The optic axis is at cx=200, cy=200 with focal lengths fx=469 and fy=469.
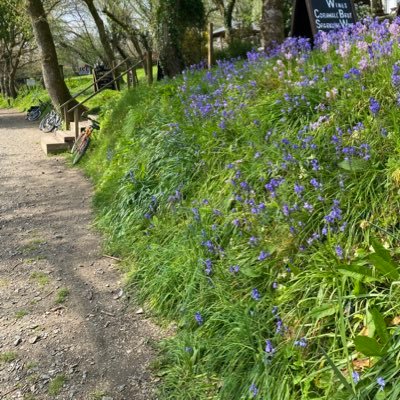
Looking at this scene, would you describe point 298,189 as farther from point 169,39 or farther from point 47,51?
point 47,51

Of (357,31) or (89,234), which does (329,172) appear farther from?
(89,234)

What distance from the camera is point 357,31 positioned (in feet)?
16.6

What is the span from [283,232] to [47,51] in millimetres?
12264

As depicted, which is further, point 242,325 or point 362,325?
point 242,325

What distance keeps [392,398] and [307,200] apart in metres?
1.53

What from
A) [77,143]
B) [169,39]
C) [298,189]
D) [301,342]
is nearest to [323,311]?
[301,342]

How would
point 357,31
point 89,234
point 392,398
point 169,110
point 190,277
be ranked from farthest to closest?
point 169,110 → point 89,234 → point 357,31 → point 190,277 → point 392,398

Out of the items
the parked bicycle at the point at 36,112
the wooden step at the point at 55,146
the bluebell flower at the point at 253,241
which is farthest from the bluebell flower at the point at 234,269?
the parked bicycle at the point at 36,112

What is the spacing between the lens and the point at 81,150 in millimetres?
10172

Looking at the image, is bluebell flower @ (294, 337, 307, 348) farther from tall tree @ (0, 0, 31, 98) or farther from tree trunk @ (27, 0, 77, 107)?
tall tree @ (0, 0, 31, 98)

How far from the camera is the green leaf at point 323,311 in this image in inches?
95.6

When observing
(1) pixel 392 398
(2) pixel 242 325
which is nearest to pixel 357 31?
(2) pixel 242 325

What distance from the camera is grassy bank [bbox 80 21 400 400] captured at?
93.8 inches

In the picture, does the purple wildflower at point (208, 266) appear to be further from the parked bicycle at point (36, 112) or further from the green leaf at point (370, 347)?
the parked bicycle at point (36, 112)
